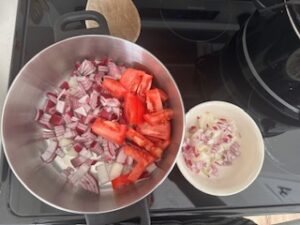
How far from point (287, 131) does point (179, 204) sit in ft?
0.92

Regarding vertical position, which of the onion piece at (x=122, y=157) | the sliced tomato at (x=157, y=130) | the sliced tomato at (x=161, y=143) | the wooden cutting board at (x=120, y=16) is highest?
the wooden cutting board at (x=120, y=16)

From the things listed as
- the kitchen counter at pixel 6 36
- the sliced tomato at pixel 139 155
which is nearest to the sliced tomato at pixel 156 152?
the sliced tomato at pixel 139 155

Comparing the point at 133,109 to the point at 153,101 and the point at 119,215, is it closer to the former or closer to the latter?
the point at 153,101

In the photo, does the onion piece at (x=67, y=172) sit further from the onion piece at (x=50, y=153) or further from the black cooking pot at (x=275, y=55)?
the black cooking pot at (x=275, y=55)

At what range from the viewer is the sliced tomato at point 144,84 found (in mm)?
626

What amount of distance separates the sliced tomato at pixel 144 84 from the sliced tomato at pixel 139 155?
0.33 ft

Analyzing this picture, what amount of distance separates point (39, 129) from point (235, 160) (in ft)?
1.20

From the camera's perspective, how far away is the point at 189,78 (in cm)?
75

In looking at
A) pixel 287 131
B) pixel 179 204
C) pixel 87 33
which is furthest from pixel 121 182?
pixel 287 131

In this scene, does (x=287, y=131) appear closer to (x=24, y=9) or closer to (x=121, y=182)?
(x=121, y=182)

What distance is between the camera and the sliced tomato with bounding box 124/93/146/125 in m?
0.61

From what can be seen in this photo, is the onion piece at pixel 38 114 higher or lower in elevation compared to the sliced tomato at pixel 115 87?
lower

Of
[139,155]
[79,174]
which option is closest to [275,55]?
[139,155]

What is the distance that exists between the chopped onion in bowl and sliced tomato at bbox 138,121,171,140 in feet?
Result: 0.22
